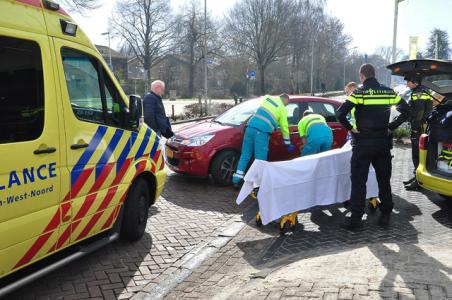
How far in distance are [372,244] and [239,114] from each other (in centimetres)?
418

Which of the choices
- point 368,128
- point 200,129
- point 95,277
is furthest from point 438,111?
point 95,277

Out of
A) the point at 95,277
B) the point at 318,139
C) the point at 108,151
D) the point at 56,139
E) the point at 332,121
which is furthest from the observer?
the point at 332,121

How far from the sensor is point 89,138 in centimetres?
389

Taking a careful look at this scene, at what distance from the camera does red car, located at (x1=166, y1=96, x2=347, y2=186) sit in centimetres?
744

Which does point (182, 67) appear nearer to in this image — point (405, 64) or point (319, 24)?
point (319, 24)

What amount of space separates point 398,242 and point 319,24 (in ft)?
179

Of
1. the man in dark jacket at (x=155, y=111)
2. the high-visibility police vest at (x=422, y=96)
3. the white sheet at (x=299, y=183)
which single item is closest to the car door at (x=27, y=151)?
the white sheet at (x=299, y=183)

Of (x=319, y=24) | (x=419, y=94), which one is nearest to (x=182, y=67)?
(x=319, y=24)

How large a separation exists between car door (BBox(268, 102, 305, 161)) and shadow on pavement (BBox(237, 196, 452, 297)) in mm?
1812

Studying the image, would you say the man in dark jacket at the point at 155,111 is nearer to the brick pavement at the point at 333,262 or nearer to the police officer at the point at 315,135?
the police officer at the point at 315,135

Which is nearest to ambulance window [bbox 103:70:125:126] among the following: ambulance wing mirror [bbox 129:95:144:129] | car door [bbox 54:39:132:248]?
car door [bbox 54:39:132:248]

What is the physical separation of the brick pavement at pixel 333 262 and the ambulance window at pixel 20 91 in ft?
6.12

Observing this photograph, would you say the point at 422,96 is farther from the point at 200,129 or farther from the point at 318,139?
the point at 200,129

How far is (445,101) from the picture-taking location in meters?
6.18
